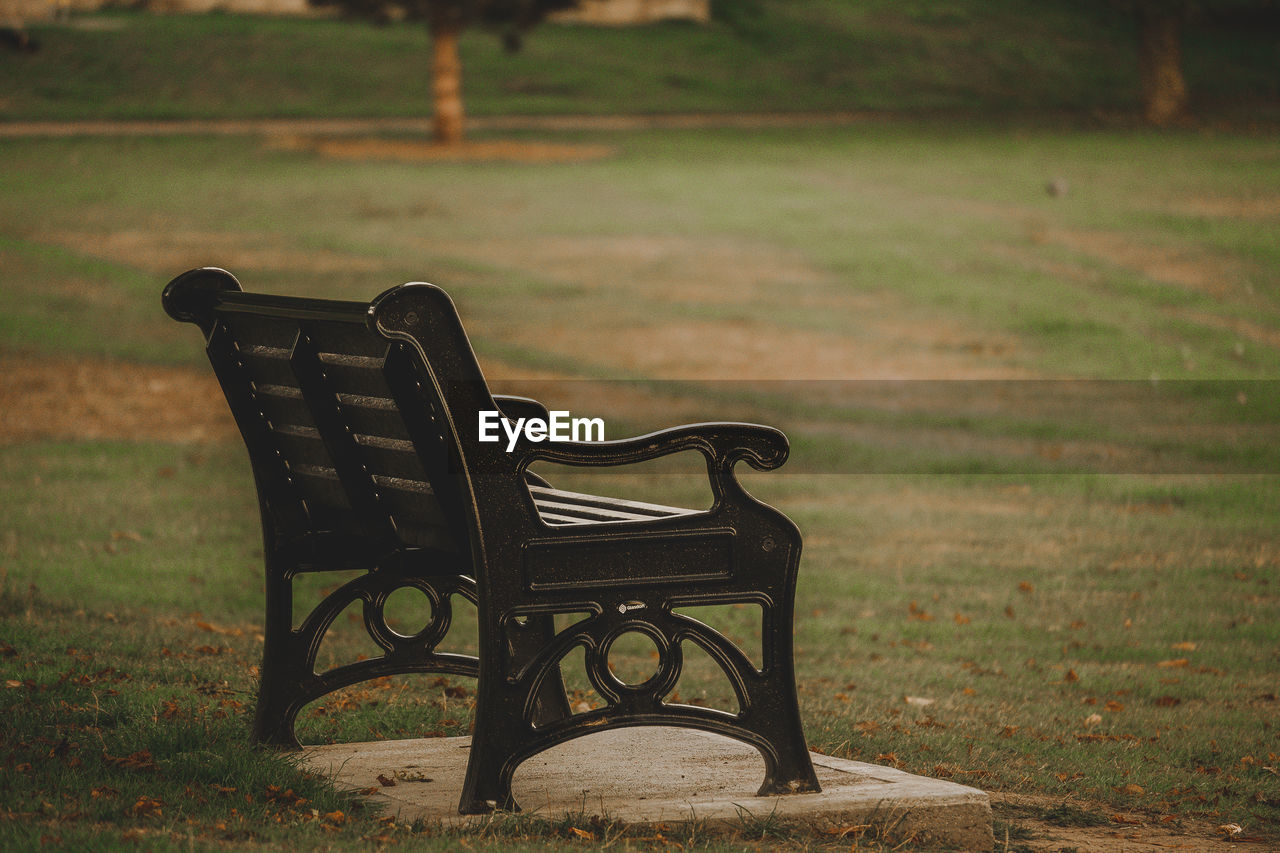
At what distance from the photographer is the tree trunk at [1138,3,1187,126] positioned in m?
42.8

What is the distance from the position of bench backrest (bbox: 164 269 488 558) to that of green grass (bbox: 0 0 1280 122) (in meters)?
37.9

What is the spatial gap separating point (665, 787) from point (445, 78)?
3198 centimetres

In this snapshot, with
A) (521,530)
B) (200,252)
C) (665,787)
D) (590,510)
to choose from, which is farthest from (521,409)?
(200,252)

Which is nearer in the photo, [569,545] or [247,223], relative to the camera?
[569,545]

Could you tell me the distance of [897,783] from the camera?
14.3 ft

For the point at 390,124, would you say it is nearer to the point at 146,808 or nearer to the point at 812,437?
the point at 812,437

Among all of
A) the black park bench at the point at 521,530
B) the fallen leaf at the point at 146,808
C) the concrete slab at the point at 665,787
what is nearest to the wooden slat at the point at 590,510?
the black park bench at the point at 521,530

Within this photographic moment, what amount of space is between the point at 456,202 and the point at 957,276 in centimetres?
937

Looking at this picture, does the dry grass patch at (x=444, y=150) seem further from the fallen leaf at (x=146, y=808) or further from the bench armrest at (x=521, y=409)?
the fallen leaf at (x=146, y=808)

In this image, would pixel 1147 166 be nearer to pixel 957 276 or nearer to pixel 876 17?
pixel 957 276

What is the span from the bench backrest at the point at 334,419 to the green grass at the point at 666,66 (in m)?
37.9

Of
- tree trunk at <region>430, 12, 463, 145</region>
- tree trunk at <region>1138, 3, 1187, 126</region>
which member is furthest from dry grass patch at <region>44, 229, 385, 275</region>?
tree trunk at <region>1138, 3, 1187, 126</region>

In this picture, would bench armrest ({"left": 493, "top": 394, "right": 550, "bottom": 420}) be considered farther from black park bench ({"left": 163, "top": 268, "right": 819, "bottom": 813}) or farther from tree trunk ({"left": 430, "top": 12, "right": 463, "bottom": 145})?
tree trunk ({"left": 430, "top": 12, "right": 463, "bottom": 145})

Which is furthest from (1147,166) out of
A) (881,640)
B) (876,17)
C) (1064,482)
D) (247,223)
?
(876,17)
